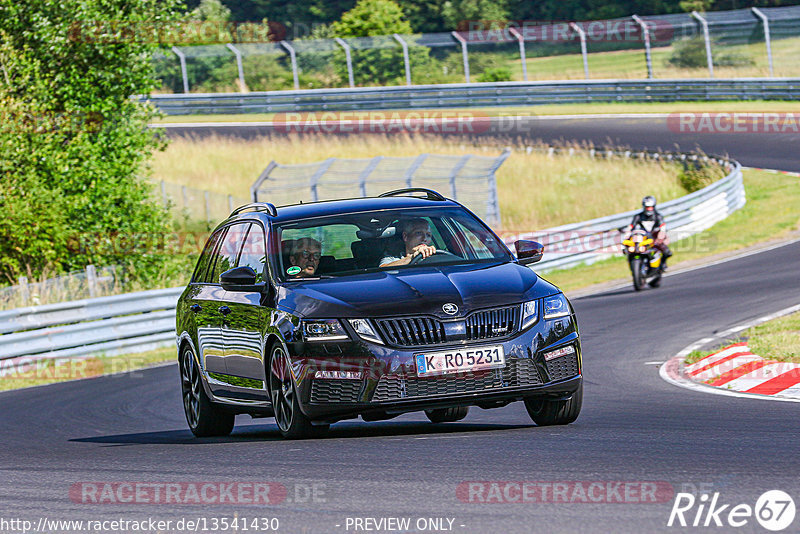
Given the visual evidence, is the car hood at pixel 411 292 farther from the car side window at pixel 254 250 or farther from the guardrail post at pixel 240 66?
A: the guardrail post at pixel 240 66

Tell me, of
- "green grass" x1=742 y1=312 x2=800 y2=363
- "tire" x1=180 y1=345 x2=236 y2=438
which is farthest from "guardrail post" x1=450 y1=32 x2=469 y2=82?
"tire" x1=180 y1=345 x2=236 y2=438

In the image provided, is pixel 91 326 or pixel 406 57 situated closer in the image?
pixel 91 326

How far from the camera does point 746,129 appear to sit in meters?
40.3

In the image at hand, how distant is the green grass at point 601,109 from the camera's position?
4253cm

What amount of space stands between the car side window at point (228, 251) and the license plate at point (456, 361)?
238 centimetres

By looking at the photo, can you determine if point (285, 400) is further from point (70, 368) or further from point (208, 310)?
point (70, 368)

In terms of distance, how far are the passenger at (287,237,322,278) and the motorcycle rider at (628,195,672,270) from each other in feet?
42.1

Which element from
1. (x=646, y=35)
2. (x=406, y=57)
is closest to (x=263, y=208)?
(x=646, y=35)

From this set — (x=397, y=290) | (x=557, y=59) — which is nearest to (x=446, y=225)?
(x=397, y=290)

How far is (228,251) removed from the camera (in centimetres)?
965

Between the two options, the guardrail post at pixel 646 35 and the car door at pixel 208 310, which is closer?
the car door at pixel 208 310

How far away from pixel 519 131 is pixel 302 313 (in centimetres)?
3666

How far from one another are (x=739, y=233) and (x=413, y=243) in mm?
19590

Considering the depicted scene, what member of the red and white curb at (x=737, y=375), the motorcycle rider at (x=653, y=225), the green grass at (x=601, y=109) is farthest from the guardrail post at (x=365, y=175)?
the green grass at (x=601, y=109)
